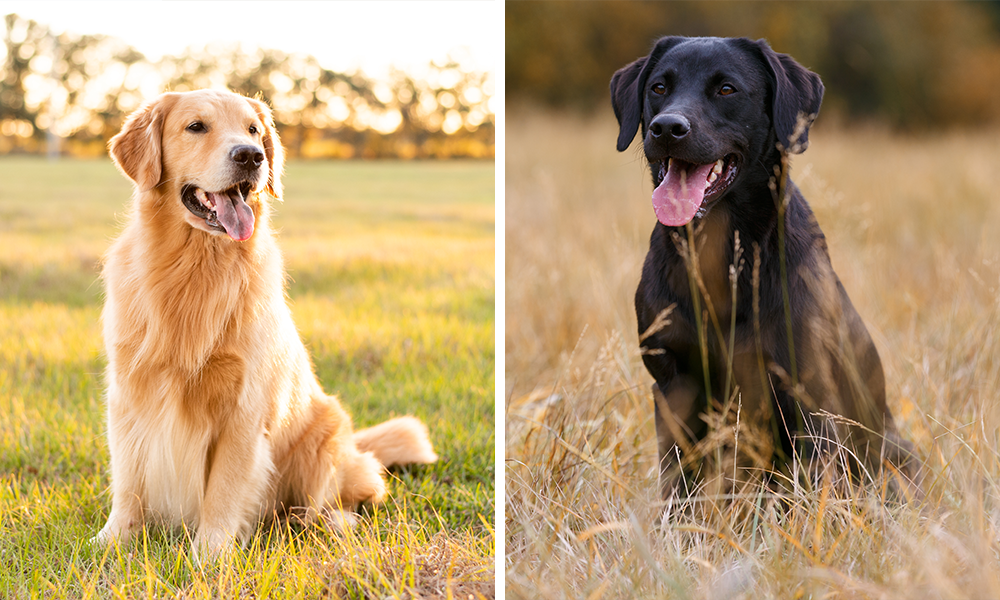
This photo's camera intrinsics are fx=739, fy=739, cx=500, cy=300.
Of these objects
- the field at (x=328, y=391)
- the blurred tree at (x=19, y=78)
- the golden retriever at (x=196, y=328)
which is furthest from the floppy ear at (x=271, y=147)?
the blurred tree at (x=19, y=78)

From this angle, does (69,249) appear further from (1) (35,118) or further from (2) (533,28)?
(2) (533,28)

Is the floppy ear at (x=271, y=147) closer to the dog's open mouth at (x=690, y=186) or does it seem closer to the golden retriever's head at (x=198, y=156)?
the golden retriever's head at (x=198, y=156)

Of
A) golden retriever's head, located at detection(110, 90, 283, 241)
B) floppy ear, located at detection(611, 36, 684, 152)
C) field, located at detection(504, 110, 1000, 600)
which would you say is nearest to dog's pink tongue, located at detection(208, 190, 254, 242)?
golden retriever's head, located at detection(110, 90, 283, 241)

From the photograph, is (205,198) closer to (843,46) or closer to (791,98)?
(791,98)

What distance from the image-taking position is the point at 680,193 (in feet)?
7.06

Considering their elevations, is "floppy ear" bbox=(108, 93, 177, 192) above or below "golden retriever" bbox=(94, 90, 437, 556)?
above

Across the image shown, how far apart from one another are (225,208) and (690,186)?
139 centimetres

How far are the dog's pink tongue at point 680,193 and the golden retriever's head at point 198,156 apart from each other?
3.88 ft

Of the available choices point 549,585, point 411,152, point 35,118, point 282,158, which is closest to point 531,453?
point 549,585

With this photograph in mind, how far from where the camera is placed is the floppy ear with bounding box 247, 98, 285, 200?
241cm

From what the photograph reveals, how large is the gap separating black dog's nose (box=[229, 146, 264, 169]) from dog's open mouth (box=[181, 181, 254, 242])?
9 cm

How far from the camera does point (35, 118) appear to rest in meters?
9.32

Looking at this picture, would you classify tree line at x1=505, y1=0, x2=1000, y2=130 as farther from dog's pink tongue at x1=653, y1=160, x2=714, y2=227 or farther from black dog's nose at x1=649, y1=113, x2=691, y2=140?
black dog's nose at x1=649, y1=113, x2=691, y2=140

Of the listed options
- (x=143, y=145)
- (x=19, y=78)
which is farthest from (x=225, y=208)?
(x=19, y=78)
